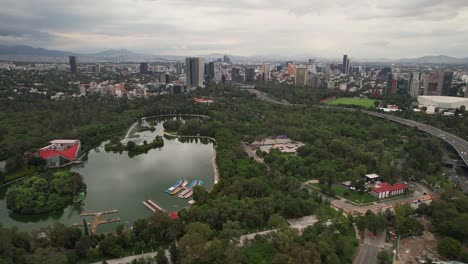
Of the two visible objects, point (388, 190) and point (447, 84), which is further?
point (447, 84)

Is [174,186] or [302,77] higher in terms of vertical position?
[302,77]

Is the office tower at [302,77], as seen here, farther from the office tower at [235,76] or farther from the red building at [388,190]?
the red building at [388,190]

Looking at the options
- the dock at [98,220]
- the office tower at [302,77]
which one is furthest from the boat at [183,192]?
the office tower at [302,77]

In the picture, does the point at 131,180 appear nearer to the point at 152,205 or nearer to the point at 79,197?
the point at 79,197

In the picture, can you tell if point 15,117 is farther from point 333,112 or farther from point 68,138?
point 333,112

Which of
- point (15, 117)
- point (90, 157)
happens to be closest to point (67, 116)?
point (15, 117)

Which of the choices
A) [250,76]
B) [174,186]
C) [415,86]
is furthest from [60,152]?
[250,76]

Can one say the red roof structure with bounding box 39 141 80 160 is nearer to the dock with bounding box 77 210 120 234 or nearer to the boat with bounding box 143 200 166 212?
the dock with bounding box 77 210 120 234
